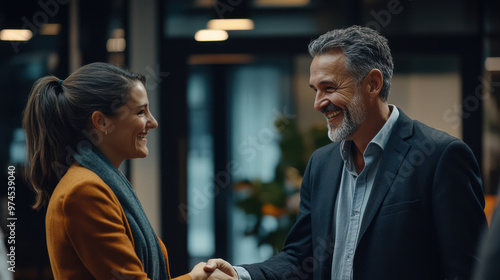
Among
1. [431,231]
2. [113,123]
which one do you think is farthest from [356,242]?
[113,123]

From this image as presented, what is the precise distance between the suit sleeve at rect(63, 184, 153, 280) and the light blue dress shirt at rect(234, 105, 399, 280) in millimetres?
818

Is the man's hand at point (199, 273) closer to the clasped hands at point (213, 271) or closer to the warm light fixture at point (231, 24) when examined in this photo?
the clasped hands at point (213, 271)

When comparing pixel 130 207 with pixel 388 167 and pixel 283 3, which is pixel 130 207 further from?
pixel 283 3

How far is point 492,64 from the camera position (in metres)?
4.70

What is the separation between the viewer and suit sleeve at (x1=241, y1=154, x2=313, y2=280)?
248cm

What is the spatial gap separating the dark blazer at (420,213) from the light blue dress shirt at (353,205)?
4cm

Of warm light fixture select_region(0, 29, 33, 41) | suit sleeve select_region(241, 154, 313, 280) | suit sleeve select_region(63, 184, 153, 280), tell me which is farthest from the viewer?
warm light fixture select_region(0, 29, 33, 41)

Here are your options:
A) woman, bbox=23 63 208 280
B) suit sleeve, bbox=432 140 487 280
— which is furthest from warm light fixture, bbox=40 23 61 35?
suit sleeve, bbox=432 140 487 280

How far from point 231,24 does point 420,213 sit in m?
3.16

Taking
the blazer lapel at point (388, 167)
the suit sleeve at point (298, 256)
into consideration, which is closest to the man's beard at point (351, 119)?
the blazer lapel at point (388, 167)

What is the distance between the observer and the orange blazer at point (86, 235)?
174 cm

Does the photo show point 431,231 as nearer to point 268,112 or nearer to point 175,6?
point 268,112

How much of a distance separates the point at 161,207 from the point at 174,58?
1.31 m

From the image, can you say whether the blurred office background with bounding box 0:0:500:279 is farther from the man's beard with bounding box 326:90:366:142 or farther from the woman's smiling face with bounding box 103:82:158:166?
the woman's smiling face with bounding box 103:82:158:166
